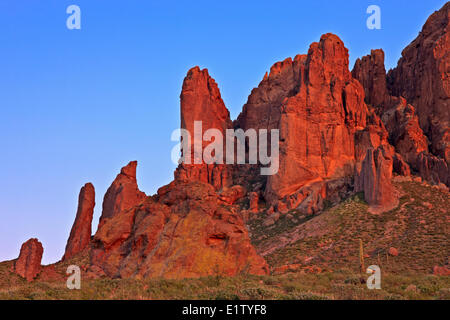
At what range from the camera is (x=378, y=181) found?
214 ft

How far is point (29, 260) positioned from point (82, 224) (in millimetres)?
14360

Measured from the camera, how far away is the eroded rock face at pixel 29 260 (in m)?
62.3

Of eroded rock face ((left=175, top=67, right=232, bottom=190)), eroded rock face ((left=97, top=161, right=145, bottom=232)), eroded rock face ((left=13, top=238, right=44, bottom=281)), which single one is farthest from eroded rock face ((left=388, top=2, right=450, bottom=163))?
eroded rock face ((left=13, top=238, right=44, bottom=281))

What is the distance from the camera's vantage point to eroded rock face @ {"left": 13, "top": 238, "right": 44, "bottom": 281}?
6228 cm

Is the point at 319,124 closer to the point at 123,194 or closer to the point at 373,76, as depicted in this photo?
the point at 373,76

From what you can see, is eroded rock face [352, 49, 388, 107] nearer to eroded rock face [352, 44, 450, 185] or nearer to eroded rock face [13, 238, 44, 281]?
eroded rock face [352, 44, 450, 185]

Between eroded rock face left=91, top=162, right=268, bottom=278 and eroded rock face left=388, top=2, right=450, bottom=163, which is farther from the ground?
eroded rock face left=388, top=2, right=450, bottom=163

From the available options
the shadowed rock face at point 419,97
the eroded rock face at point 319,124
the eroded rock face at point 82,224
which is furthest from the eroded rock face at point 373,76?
the eroded rock face at point 82,224

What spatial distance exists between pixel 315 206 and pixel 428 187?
1439 centimetres

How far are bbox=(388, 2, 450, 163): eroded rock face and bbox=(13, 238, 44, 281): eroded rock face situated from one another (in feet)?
183

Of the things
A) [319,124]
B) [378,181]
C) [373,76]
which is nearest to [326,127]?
[319,124]
